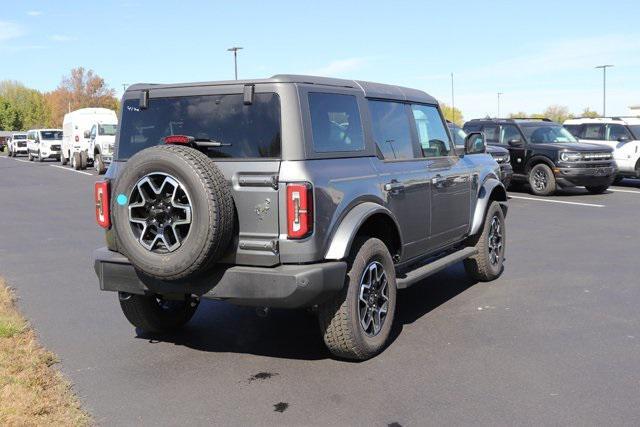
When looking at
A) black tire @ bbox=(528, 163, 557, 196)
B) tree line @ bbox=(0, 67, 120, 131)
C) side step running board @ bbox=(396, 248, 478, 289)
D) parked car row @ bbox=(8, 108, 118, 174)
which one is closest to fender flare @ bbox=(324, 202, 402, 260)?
side step running board @ bbox=(396, 248, 478, 289)

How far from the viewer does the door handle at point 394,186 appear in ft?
17.2

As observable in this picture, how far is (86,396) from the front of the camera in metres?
4.30

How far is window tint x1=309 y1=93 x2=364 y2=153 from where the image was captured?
186 inches

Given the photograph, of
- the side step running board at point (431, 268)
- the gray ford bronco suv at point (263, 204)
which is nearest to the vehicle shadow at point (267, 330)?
the gray ford bronco suv at point (263, 204)

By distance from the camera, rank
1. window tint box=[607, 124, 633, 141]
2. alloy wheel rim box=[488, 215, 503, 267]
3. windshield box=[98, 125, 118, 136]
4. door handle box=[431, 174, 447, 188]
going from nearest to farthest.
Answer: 1. door handle box=[431, 174, 447, 188]
2. alloy wheel rim box=[488, 215, 503, 267]
3. window tint box=[607, 124, 633, 141]
4. windshield box=[98, 125, 118, 136]

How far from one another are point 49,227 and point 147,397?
8.56 metres

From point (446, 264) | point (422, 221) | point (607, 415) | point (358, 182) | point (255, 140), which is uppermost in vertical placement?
point (255, 140)

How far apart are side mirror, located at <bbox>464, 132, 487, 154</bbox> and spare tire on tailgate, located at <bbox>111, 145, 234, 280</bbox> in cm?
335

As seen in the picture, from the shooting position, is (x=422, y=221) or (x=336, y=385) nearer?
(x=336, y=385)

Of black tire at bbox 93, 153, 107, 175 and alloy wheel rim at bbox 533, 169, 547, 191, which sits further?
black tire at bbox 93, 153, 107, 175

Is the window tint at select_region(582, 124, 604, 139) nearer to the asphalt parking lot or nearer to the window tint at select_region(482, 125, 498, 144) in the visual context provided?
the window tint at select_region(482, 125, 498, 144)

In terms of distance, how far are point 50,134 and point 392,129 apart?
36.2 meters

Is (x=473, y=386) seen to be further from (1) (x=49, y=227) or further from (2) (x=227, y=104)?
(1) (x=49, y=227)

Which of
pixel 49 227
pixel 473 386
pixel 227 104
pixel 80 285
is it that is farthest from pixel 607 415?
pixel 49 227
